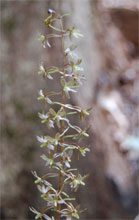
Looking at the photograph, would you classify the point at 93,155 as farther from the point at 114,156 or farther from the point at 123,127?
the point at 123,127

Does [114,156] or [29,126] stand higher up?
[29,126]

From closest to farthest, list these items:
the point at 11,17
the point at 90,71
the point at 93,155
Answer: the point at 11,17 < the point at 93,155 < the point at 90,71

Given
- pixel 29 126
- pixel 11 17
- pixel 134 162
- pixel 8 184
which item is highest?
pixel 11 17

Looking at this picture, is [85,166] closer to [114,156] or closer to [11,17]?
[114,156]

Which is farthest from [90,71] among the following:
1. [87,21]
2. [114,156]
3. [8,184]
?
[8,184]

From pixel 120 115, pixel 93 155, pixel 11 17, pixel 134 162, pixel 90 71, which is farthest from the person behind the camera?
pixel 120 115

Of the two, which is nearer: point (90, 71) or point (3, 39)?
point (3, 39)
